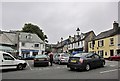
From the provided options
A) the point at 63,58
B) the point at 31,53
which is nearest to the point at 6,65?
the point at 63,58

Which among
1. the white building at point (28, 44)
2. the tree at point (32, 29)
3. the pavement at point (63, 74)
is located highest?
the tree at point (32, 29)

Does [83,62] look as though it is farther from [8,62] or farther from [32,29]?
[32,29]

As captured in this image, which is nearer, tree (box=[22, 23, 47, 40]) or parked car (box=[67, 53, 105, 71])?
parked car (box=[67, 53, 105, 71])

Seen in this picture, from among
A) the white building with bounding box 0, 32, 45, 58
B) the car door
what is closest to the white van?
the car door

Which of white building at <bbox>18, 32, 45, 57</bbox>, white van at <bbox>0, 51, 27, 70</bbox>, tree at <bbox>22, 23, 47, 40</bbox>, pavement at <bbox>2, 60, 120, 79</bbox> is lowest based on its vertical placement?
pavement at <bbox>2, 60, 120, 79</bbox>

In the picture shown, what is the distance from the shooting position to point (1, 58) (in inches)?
640

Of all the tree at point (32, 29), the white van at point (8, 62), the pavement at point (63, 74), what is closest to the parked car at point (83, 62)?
the pavement at point (63, 74)

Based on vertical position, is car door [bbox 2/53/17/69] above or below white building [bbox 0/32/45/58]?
below

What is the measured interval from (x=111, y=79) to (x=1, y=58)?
9.02 m

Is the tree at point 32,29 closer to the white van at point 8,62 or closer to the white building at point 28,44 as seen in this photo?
the white building at point 28,44

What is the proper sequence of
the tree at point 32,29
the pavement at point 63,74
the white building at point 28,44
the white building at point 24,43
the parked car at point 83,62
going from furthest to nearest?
the tree at point 32,29
the white building at point 28,44
the white building at point 24,43
the parked car at point 83,62
the pavement at point 63,74

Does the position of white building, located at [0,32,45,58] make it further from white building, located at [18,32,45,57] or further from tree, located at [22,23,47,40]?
tree, located at [22,23,47,40]

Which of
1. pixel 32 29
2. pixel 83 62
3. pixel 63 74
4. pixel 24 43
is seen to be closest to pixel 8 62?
pixel 63 74

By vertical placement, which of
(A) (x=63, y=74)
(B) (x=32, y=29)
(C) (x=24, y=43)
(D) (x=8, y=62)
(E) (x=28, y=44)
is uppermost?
(B) (x=32, y=29)
